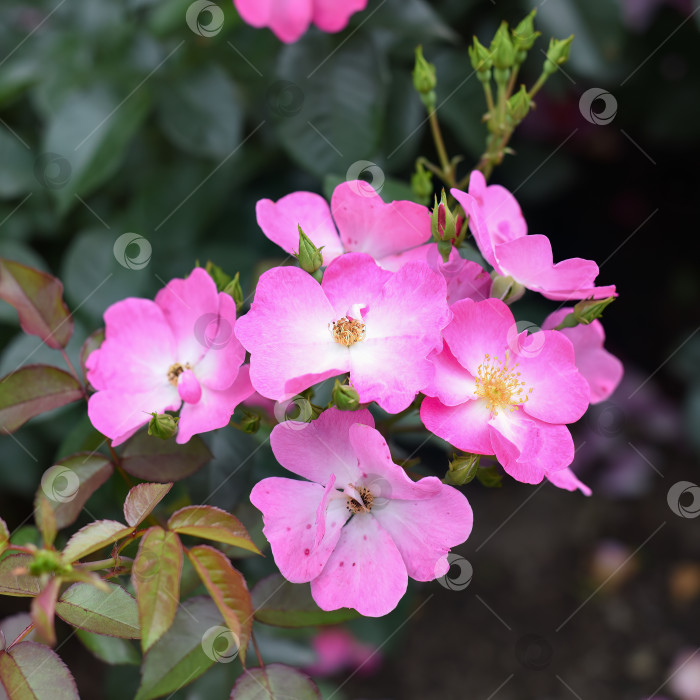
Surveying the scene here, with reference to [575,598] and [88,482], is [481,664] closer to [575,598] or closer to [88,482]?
[575,598]

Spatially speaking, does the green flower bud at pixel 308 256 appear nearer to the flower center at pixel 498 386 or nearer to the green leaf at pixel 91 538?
the flower center at pixel 498 386

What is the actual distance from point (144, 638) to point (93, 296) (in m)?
0.80

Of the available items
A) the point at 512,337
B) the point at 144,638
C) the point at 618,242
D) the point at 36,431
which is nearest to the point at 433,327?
the point at 512,337

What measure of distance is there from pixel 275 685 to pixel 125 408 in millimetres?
337

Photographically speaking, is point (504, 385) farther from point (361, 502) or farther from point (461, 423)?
point (361, 502)

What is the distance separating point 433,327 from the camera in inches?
29.2

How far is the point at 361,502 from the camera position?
2.53ft

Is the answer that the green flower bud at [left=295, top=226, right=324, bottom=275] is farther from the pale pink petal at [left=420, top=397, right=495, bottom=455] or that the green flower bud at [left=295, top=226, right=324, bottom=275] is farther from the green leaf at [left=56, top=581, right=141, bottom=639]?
the green leaf at [left=56, top=581, right=141, bottom=639]

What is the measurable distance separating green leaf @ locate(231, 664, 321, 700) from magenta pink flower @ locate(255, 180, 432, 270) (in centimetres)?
45

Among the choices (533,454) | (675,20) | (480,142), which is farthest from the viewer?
(675,20)

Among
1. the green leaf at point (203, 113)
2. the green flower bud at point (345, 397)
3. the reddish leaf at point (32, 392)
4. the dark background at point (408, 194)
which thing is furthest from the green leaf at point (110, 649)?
the green leaf at point (203, 113)

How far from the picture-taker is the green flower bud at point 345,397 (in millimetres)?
682

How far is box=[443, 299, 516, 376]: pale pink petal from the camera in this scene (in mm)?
759

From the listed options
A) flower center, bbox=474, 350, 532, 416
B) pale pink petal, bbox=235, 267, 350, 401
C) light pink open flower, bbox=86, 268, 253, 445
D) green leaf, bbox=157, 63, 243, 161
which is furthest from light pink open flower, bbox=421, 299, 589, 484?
green leaf, bbox=157, 63, 243, 161
